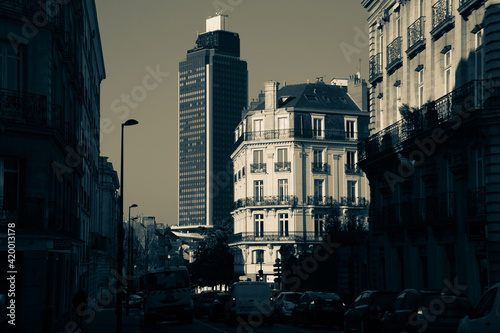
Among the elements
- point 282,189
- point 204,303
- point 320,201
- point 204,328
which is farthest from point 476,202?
point 282,189

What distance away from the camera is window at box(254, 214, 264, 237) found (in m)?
88.9

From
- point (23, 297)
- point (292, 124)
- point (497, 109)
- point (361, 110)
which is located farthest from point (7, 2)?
point (361, 110)

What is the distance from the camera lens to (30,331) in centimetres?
2555

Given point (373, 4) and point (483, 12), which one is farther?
point (373, 4)

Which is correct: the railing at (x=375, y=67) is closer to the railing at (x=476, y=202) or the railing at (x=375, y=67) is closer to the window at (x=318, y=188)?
the railing at (x=476, y=202)

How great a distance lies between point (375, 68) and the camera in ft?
141

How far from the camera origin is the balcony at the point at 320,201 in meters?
86.0

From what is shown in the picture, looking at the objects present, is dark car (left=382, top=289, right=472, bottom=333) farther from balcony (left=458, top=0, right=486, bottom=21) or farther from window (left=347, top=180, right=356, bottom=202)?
window (left=347, top=180, right=356, bottom=202)

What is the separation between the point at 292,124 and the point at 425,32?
5125 centimetres

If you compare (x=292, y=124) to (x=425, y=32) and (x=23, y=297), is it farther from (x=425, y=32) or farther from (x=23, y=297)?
(x=23, y=297)

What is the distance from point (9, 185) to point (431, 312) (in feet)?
49.8

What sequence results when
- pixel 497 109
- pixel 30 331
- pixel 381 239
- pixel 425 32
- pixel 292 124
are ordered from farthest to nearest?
1. pixel 292 124
2. pixel 381 239
3. pixel 425 32
4. pixel 497 109
5. pixel 30 331
